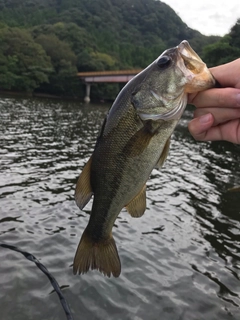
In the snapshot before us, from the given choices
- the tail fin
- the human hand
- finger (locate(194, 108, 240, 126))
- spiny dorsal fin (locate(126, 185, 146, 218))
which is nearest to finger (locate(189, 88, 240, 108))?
the human hand

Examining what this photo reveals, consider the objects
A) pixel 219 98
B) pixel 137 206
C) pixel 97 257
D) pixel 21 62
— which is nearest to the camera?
pixel 219 98

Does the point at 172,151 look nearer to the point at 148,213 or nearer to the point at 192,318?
the point at 148,213

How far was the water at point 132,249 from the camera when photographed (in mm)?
6176

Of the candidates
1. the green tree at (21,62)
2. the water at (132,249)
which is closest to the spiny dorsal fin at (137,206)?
the water at (132,249)

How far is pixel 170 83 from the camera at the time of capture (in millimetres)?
2877

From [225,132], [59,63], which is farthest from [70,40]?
[225,132]

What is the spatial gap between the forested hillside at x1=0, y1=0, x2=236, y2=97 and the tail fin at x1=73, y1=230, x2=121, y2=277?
66.1 metres

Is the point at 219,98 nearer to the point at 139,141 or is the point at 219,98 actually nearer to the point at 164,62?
the point at 164,62

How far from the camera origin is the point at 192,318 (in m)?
6.06

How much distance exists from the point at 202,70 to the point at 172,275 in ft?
18.7

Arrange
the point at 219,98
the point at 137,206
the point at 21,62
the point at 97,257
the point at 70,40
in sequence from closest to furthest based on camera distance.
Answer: the point at 219,98, the point at 137,206, the point at 97,257, the point at 21,62, the point at 70,40

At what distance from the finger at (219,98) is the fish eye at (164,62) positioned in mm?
433

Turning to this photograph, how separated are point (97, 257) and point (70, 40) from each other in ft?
351

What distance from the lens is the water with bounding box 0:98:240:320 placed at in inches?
243
